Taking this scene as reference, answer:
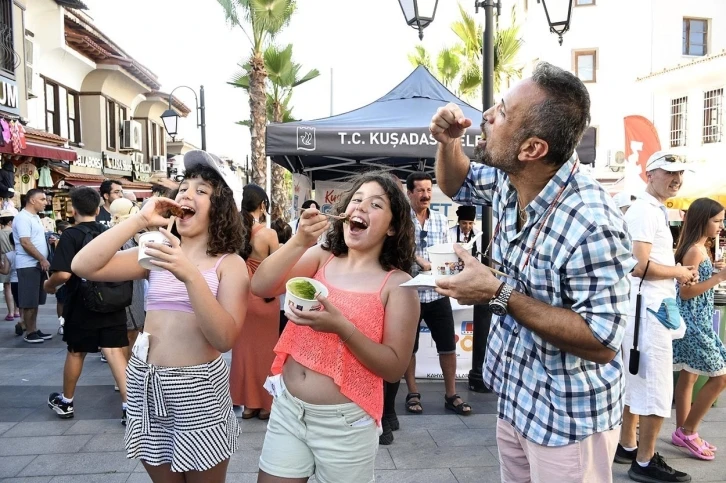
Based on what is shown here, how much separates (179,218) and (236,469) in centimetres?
214

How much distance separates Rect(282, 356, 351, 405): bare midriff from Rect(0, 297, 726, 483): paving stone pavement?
181 centimetres

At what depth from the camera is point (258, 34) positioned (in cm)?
1803

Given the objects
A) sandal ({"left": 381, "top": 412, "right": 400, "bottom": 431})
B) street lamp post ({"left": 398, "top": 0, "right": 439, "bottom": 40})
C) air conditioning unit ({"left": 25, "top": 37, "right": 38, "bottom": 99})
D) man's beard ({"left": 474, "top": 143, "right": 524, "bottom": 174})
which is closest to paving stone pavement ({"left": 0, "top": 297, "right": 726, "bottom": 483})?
sandal ({"left": 381, "top": 412, "right": 400, "bottom": 431})

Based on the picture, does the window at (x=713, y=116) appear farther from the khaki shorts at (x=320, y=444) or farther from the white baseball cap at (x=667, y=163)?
the khaki shorts at (x=320, y=444)

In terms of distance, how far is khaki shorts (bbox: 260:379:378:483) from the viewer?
2.21 metres

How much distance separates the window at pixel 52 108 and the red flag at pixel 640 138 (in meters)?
15.6

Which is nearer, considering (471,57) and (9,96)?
(9,96)

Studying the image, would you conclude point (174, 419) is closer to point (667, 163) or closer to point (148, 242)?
point (148, 242)

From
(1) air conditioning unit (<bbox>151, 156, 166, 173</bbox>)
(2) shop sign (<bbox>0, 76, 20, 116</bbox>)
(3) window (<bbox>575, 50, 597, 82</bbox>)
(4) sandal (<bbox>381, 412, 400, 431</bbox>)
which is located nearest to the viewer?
(4) sandal (<bbox>381, 412, 400, 431</bbox>)

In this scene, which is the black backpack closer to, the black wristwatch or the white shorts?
the black wristwatch

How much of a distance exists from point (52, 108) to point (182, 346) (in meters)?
17.8

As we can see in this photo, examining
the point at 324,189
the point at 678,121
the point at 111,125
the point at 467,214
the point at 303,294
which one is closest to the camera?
the point at 303,294

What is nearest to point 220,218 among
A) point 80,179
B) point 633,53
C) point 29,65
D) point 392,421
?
point 392,421

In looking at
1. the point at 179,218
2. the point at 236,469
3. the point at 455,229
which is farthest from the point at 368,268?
the point at 455,229
